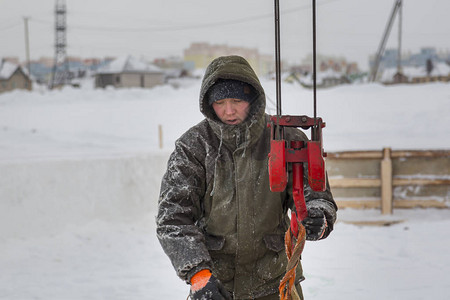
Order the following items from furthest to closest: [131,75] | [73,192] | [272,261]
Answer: [131,75] < [73,192] < [272,261]

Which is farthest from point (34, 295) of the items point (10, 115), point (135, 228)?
point (10, 115)

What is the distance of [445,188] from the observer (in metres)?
6.06

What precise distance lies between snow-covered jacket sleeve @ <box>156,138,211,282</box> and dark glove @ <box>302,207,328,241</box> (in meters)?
0.29

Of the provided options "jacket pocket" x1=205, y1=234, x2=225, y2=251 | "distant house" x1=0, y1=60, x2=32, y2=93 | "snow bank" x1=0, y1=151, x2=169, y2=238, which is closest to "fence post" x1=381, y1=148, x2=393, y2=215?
"snow bank" x1=0, y1=151, x2=169, y2=238

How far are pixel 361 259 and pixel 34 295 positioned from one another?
2.69 meters

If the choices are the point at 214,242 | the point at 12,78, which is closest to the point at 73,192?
the point at 12,78

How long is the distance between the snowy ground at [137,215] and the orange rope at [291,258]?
122cm

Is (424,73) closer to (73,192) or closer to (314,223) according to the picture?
(73,192)

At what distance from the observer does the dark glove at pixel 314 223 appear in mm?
1357

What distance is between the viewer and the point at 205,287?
51.7 inches

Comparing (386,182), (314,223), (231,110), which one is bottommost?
(386,182)

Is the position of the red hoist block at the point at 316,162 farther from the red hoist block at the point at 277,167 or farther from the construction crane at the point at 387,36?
the construction crane at the point at 387,36

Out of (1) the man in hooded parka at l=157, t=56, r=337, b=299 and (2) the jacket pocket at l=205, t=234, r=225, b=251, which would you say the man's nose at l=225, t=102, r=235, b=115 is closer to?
(1) the man in hooded parka at l=157, t=56, r=337, b=299

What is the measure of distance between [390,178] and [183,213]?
5060 millimetres
